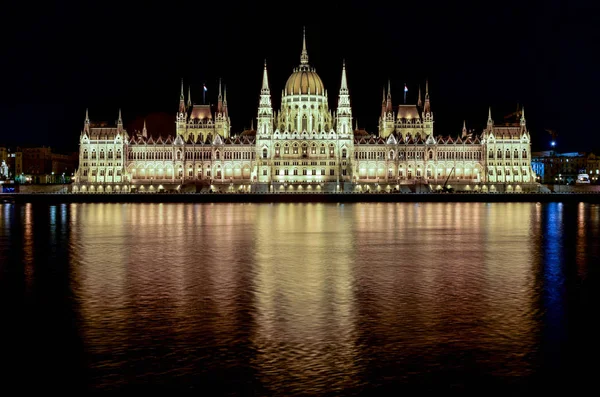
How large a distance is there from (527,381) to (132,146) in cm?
11790

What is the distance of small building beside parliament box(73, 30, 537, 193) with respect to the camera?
395 feet

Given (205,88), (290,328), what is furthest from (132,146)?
(290,328)

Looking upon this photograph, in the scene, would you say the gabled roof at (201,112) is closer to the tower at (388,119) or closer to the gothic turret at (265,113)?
the gothic turret at (265,113)

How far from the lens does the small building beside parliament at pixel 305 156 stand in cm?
12038

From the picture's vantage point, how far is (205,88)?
131750mm

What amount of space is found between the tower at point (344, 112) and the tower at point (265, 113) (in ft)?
39.4

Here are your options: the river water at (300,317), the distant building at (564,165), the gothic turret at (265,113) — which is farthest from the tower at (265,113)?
the river water at (300,317)

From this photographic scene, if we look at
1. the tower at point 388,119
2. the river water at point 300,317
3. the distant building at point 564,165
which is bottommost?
the river water at point 300,317

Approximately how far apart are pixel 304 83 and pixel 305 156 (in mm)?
16199

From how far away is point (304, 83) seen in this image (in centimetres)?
12962

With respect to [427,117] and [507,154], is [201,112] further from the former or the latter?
[507,154]

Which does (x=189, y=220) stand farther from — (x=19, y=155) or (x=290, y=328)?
(x=19, y=155)

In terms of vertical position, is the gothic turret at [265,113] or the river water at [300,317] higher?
the gothic turret at [265,113]

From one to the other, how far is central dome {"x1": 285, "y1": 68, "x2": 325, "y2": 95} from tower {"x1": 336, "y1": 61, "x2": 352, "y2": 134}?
5.17 m
